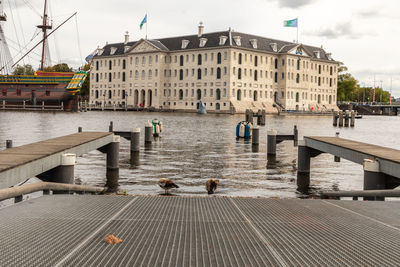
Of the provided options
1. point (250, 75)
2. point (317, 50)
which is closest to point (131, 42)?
point (250, 75)

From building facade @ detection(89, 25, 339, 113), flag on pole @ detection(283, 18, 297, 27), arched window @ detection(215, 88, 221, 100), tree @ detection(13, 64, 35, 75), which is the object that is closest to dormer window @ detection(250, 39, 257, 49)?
building facade @ detection(89, 25, 339, 113)

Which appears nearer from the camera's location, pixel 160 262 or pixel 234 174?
pixel 160 262

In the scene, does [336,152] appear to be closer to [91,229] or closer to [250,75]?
[91,229]

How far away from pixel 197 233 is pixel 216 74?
3996 inches

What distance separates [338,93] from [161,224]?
14764 centimetres

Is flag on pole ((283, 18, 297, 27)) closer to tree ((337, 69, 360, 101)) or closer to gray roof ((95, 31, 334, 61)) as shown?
gray roof ((95, 31, 334, 61))

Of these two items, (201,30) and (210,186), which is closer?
(210,186)

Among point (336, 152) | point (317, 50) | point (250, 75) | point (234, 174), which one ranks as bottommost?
point (234, 174)

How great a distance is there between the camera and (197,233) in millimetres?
4574

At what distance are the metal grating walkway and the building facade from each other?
93978mm

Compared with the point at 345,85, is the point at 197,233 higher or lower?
lower

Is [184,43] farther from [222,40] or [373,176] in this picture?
[373,176]

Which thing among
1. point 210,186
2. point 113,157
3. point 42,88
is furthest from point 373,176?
point 42,88

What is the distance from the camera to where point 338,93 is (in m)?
145
